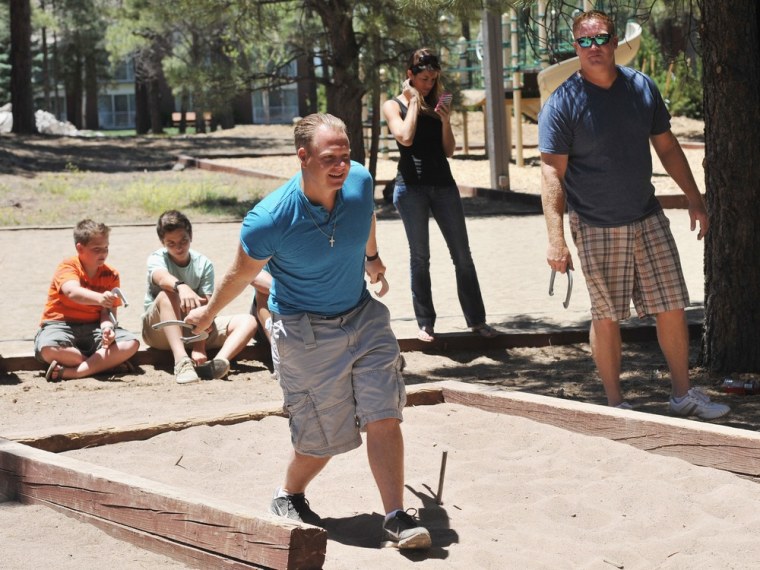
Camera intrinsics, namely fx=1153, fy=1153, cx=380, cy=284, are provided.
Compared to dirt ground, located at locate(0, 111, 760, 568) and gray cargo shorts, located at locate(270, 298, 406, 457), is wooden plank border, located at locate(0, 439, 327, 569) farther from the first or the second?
gray cargo shorts, located at locate(270, 298, 406, 457)

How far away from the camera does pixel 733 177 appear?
20.9ft

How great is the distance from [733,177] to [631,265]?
47.9 inches

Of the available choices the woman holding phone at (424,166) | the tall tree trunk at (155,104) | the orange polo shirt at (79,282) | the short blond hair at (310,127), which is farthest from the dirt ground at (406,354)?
the tall tree trunk at (155,104)

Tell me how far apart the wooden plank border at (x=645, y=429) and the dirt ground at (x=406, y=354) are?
50 centimetres

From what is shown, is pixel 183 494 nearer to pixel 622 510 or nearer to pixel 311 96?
pixel 622 510

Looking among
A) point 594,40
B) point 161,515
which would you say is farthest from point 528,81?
point 161,515

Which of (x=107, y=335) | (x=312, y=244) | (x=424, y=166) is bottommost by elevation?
(x=107, y=335)

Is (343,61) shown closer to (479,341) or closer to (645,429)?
(479,341)

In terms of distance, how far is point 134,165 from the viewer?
23984 millimetres

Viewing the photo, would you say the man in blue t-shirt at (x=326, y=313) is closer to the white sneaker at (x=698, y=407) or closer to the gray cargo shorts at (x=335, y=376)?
the gray cargo shorts at (x=335, y=376)

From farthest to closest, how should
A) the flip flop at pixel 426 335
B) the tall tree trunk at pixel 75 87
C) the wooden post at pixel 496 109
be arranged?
1. the tall tree trunk at pixel 75 87
2. the wooden post at pixel 496 109
3. the flip flop at pixel 426 335

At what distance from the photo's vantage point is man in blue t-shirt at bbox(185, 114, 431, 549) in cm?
397

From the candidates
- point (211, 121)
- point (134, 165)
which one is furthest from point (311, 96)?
point (134, 165)

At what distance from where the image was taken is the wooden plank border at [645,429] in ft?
15.1
